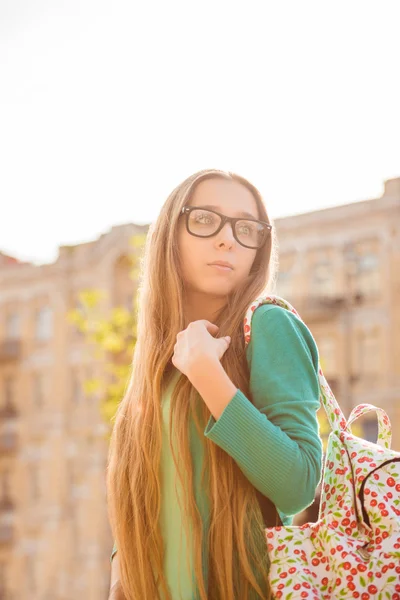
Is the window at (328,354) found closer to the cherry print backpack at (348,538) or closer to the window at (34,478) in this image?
the window at (34,478)

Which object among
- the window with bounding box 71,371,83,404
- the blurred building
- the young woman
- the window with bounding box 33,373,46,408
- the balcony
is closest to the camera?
the young woman

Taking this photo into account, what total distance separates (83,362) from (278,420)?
2846 centimetres

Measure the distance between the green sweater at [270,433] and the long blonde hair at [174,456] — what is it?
0.04 meters

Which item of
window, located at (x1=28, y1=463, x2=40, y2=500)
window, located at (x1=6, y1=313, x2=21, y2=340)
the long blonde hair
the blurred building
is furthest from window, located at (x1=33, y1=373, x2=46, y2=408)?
the long blonde hair

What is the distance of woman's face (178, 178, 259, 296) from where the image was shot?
251cm

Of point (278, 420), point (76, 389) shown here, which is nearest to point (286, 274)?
point (76, 389)

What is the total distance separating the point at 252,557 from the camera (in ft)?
7.13

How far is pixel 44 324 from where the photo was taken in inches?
1262

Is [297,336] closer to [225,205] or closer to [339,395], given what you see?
[225,205]

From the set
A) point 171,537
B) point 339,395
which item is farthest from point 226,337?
point 339,395

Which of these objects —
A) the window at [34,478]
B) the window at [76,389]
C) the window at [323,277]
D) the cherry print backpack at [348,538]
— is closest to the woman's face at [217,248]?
the cherry print backpack at [348,538]

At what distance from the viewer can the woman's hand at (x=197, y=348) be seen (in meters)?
2.20

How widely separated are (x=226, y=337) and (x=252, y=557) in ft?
1.86

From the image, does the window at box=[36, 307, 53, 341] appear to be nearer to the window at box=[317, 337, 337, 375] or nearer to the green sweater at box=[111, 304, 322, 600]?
the window at box=[317, 337, 337, 375]
